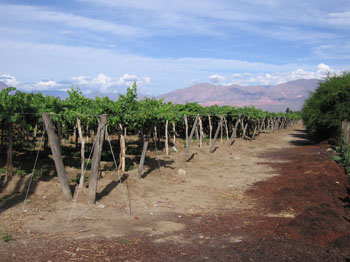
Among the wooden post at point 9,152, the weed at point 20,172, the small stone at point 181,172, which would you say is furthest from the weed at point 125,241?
the small stone at point 181,172

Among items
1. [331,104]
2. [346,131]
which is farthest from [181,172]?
[331,104]

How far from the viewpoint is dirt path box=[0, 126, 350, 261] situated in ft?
15.6

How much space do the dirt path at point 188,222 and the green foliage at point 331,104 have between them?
1042 cm

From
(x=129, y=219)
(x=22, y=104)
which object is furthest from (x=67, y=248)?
(x=22, y=104)

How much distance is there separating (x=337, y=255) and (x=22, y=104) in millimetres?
7665

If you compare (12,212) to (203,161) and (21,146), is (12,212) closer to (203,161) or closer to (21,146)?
(21,146)

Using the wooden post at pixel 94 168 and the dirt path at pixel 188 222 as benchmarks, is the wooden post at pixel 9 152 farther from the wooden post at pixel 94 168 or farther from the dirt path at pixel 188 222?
the wooden post at pixel 94 168

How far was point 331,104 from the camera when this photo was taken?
20.6m

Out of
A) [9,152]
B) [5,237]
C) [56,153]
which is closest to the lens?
[5,237]

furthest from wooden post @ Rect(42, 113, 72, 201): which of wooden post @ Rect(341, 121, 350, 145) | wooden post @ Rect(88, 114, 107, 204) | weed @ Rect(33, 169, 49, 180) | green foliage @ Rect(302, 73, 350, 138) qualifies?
green foliage @ Rect(302, 73, 350, 138)

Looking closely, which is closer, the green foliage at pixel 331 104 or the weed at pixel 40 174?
the weed at pixel 40 174

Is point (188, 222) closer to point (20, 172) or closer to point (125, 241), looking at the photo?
point (125, 241)

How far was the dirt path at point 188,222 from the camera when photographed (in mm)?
4750

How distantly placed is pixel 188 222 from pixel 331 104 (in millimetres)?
17617
